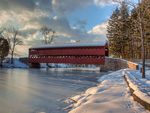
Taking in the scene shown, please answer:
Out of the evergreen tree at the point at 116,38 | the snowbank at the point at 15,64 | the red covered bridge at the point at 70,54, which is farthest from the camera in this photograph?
the snowbank at the point at 15,64

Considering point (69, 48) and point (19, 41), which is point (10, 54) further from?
point (69, 48)

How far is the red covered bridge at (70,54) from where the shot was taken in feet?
167

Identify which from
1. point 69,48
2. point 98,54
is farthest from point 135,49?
point 69,48

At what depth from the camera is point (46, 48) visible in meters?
59.5

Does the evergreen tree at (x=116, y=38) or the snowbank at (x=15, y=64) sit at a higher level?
the evergreen tree at (x=116, y=38)

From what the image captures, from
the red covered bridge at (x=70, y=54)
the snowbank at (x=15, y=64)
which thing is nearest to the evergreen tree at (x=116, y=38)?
the red covered bridge at (x=70, y=54)

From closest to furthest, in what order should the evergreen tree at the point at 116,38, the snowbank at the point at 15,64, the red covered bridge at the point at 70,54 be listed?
the red covered bridge at the point at 70,54 < the evergreen tree at the point at 116,38 < the snowbank at the point at 15,64

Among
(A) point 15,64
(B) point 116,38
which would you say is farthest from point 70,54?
(A) point 15,64

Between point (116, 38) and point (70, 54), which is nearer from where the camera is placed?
point (70, 54)

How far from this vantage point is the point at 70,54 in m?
54.8

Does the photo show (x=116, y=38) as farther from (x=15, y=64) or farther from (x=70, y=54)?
(x=15, y=64)

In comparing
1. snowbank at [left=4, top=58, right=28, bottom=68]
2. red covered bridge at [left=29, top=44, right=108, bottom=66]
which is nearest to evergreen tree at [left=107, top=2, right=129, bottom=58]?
red covered bridge at [left=29, top=44, right=108, bottom=66]

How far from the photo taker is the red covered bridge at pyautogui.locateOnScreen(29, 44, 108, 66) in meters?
50.8

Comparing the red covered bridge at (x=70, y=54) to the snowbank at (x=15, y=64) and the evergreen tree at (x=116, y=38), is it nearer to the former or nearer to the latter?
the evergreen tree at (x=116, y=38)
